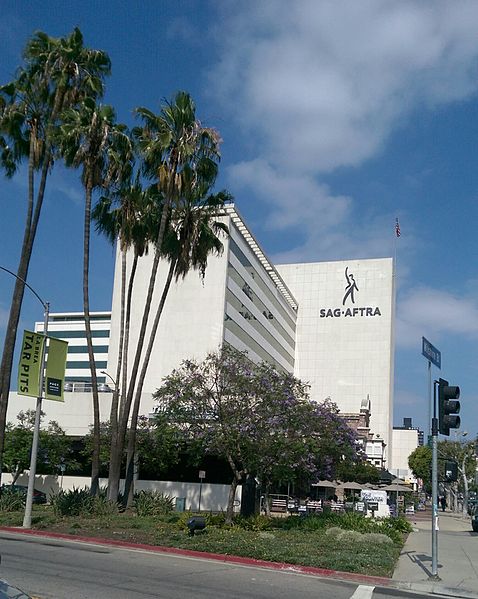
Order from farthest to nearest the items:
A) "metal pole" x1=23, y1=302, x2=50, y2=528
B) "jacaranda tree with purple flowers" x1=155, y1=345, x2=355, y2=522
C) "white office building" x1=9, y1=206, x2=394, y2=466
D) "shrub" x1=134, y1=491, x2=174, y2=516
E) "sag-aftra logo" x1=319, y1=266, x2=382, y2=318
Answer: "sag-aftra logo" x1=319, y1=266, x2=382, y2=318
"white office building" x1=9, y1=206, x2=394, y2=466
"shrub" x1=134, y1=491, x2=174, y2=516
"jacaranda tree with purple flowers" x1=155, y1=345, x2=355, y2=522
"metal pole" x1=23, y1=302, x2=50, y2=528

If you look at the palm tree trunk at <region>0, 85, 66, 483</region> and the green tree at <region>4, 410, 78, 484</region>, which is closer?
the palm tree trunk at <region>0, 85, 66, 483</region>

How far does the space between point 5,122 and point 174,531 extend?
16.9 m

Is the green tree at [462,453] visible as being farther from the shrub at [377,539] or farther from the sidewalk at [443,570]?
the shrub at [377,539]

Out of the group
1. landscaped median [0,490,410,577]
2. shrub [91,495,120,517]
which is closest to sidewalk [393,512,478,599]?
landscaped median [0,490,410,577]

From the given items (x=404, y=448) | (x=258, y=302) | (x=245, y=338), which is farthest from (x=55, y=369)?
(x=404, y=448)

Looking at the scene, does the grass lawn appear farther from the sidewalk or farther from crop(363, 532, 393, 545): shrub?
the sidewalk

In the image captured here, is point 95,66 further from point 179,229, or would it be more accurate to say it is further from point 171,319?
point 171,319

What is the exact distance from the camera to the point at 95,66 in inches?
Result: 1128

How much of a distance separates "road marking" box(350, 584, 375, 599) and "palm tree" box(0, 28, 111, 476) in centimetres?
1844

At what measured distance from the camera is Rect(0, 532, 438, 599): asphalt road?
11703 mm

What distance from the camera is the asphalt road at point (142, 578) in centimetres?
1170

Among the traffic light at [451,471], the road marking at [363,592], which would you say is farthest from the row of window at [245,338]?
the road marking at [363,592]

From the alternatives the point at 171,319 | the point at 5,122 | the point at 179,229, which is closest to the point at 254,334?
the point at 171,319

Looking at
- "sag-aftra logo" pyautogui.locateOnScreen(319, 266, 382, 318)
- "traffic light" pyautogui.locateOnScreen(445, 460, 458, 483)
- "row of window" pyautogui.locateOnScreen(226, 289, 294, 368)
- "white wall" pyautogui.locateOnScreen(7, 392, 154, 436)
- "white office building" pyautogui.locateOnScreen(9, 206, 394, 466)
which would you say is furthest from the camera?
"sag-aftra logo" pyautogui.locateOnScreen(319, 266, 382, 318)
